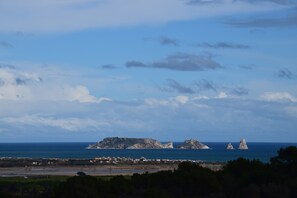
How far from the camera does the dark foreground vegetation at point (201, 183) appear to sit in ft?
134

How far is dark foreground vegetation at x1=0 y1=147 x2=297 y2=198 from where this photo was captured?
40969mm

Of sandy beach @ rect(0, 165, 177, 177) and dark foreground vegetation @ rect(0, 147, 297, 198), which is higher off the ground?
sandy beach @ rect(0, 165, 177, 177)

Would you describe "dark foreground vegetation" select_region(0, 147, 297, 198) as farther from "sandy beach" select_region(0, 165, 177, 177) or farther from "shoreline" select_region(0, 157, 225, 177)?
"sandy beach" select_region(0, 165, 177, 177)

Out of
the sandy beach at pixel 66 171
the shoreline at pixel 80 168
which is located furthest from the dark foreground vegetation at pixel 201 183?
the sandy beach at pixel 66 171

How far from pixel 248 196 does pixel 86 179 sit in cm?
999

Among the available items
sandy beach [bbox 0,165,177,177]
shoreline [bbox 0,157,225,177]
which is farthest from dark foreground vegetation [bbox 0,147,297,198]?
sandy beach [bbox 0,165,177,177]

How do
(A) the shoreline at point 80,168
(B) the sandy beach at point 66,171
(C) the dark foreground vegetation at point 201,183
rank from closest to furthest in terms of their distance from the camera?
(C) the dark foreground vegetation at point 201,183
(B) the sandy beach at point 66,171
(A) the shoreline at point 80,168

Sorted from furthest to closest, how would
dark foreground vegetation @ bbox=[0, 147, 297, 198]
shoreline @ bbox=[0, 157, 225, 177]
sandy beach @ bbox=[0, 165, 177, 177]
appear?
shoreline @ bbox=[0, 157, 225, 177]
sandy beach @ bbox=[0, 165, 177, 177]
dark foreground vegetation @ bbox=[0, 147, 297, 198]

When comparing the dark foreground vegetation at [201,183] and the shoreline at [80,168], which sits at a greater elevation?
the shoreline at [80,168]

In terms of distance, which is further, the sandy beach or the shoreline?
the shoreline

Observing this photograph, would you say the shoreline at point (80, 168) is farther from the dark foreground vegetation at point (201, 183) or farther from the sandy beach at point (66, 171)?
the dark foreground vegetation at point (201, 183)

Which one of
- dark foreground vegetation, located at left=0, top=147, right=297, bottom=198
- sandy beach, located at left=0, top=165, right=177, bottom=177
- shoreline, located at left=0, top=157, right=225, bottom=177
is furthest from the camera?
shoreline, located at left=0, top=157, right=225, bottom=177

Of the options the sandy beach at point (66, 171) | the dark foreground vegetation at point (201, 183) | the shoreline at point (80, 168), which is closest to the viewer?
the dark foreground vegetation at point (201, 183)

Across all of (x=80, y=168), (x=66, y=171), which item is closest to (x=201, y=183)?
(x=66, y=171)
